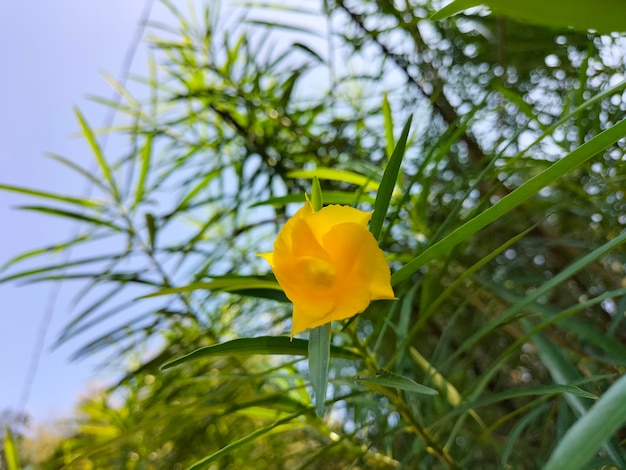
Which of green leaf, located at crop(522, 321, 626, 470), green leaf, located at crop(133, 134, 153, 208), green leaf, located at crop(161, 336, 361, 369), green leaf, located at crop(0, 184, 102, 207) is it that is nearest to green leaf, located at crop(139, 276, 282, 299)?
green leaf, located at crop(161, 336, 361, 369)

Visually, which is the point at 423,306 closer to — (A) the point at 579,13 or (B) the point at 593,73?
(A) the point at 579,13

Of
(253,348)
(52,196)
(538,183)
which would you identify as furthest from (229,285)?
(52,196)

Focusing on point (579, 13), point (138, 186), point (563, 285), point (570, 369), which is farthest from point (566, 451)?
point (563, 285)

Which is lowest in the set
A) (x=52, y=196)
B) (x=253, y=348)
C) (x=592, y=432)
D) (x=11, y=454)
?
(x=592, y=432)

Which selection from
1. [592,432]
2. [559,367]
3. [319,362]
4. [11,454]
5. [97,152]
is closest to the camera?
[592,432]

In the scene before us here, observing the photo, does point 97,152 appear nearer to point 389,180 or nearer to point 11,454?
point 11,454

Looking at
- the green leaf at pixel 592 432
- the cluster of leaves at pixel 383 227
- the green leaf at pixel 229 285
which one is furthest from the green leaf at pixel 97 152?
the green leaf at pixel 592 432

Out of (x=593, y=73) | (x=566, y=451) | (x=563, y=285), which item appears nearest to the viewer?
(x=566, y=451)
